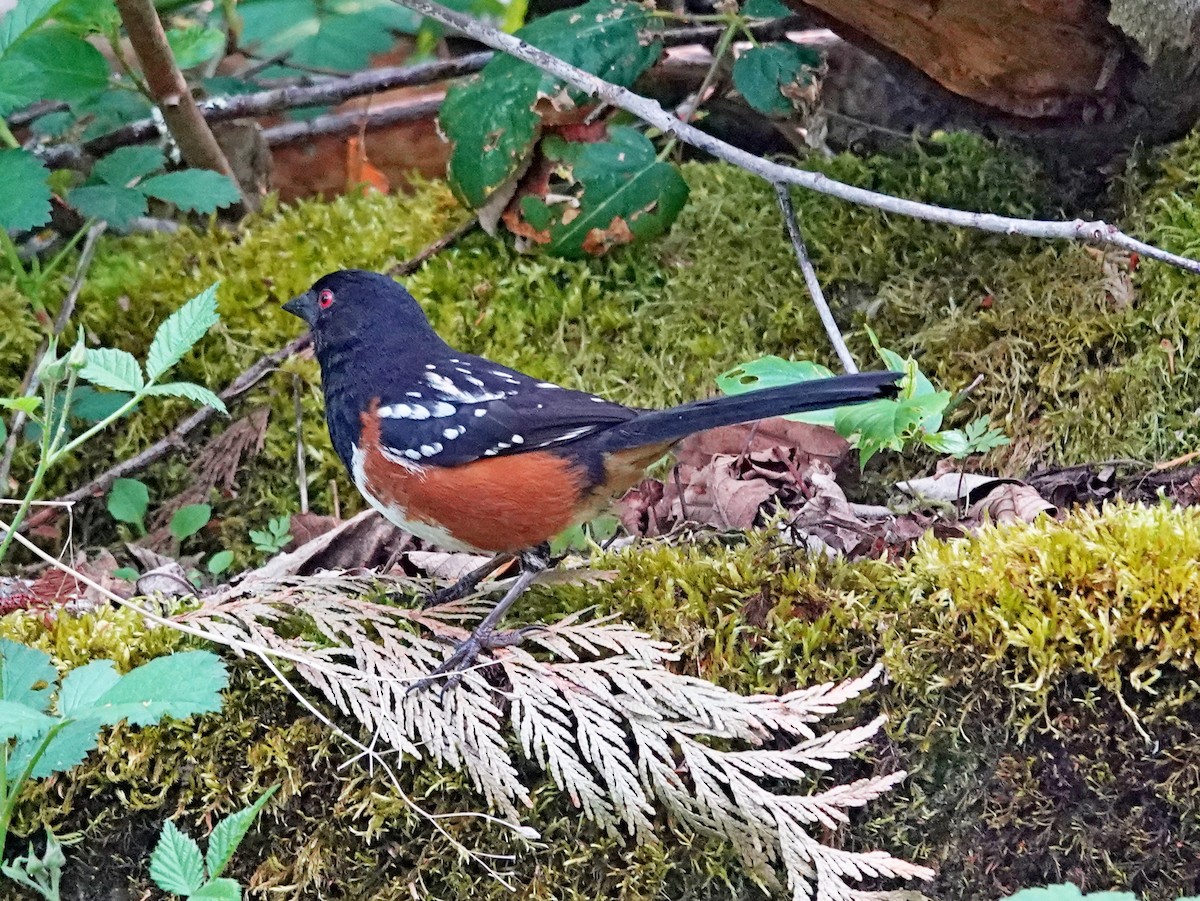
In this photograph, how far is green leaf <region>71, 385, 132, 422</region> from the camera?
328 cm

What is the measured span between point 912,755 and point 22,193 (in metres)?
2.66

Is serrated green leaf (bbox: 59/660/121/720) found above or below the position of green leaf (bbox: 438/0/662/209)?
below

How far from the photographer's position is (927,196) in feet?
11.7

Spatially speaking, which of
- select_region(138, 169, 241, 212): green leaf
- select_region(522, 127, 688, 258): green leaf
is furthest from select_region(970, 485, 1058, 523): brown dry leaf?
select_region(138, 169, 241, 212): green leaf

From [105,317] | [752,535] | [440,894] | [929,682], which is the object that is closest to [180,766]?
[440,894]

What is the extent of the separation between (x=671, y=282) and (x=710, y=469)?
0.84m

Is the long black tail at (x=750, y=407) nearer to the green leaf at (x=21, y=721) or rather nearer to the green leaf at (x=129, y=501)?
the green leaf at (x=21, y=721)

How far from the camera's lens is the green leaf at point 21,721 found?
5.57ft

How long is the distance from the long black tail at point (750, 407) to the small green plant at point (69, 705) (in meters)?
1.10

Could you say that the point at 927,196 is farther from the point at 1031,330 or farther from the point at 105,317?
the point at 105,317

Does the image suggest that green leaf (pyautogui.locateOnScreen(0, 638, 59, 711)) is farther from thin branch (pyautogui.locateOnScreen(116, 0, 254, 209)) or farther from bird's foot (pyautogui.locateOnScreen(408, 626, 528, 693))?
thin branch (pyautogui.locateOnScreen(116, 0, 254, 209))

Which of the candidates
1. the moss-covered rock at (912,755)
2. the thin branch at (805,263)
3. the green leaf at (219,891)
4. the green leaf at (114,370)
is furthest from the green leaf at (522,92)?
the green leaf at (219,891)

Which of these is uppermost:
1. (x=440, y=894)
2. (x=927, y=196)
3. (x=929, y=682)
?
(x=927, y=196)

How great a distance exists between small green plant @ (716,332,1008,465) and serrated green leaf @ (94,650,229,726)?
1.28 meters
